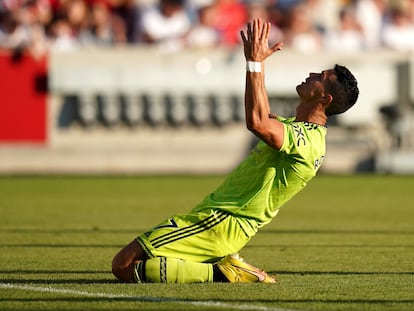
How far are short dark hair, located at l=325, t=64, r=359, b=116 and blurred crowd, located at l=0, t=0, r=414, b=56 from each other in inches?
608

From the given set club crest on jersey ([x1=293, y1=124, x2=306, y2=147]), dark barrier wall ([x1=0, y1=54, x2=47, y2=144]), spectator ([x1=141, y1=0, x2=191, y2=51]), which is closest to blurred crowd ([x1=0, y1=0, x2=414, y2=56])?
spectator ([x1=141, y1=0, x2=191, y2=51])

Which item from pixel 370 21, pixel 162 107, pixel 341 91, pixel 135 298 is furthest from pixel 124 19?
pixel 135 298

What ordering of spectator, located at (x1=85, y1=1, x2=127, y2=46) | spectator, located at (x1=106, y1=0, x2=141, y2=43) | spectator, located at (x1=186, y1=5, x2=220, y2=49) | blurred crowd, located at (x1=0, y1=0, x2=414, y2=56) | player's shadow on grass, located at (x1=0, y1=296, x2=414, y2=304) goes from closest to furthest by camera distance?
player's shadow on grass, located at (x1=0, y1=296, x2=414, y2=304) < blurred crowd, located at (x1=0, y1=0, x2=414, y2=56) < spectator, located at (x1=85, y1=1, x2=127, y2=46) < spectator, located at (x1=186, y1=5, x2=220, y2=49) < spectator, located at (x1=106, y1=0, x2=141, y2=43)

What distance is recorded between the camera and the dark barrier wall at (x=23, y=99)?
76.0ft

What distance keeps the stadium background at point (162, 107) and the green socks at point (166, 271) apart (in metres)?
15.3

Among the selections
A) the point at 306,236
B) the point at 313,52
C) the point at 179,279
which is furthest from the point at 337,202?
the point at 179,279

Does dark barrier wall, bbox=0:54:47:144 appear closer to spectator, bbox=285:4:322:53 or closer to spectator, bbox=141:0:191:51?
spectator, bbox=141:0:191:51

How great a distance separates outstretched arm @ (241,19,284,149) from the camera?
7.70 metres

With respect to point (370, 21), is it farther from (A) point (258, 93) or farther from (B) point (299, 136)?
(A) point (258, 93)

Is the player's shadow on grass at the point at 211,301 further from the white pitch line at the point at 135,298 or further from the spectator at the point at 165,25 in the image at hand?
the spectator at the point at 165,25

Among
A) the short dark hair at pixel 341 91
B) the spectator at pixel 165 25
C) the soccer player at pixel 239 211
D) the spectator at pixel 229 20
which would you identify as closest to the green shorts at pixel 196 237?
the soccer player at pixel 239 211

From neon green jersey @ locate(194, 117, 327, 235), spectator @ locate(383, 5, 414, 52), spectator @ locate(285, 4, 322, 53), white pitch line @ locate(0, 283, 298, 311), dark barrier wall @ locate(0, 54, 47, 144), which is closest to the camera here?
white pitch line @ locate(0, 283, 298, 311)

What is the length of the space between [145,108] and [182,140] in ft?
3.29

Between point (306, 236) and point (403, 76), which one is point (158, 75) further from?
point (306, 236)
